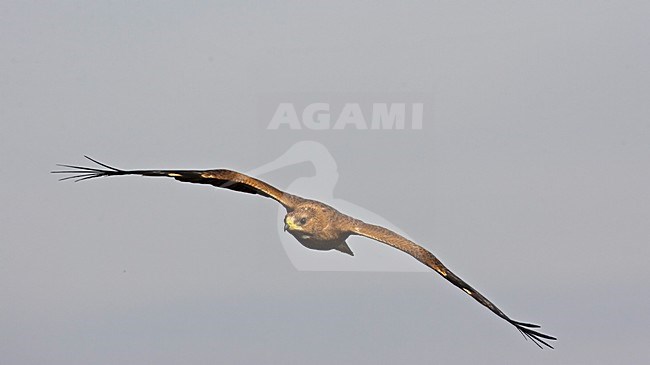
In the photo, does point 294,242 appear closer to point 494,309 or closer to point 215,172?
point 215,172

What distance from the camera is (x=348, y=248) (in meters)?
39.1

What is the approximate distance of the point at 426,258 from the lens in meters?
36.8

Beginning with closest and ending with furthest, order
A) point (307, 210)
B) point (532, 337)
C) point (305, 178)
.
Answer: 1. point (532, 337)
2. point (307, 210)
3. point (305, 178)

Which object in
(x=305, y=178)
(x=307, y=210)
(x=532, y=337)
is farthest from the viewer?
(x=305, y=178)

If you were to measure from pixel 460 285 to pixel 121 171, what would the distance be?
735 cm

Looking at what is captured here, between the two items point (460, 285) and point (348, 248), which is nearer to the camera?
point (460, 285)

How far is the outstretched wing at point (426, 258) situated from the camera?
117 feet

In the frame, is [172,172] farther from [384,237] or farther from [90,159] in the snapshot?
[384,237]

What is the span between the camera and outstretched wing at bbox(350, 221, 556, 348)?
3553 centimetres

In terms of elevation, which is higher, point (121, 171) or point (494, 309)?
point (121, 171)

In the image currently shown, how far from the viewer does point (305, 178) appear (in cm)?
4153

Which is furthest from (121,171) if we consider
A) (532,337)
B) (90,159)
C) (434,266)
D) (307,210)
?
(532,337)

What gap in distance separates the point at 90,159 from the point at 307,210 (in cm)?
455

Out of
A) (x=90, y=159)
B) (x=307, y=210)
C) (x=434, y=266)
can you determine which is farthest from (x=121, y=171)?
(x=434, y=266)
